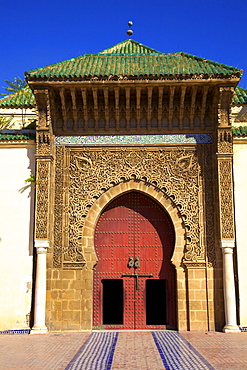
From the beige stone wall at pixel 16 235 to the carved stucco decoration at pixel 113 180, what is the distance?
505mm

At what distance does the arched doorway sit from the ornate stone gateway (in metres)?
0.02

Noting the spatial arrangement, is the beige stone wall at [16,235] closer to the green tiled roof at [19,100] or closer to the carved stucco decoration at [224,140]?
the green tiled roof at [19,100]

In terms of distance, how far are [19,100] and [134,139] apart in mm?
2986

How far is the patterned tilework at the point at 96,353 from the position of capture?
5.14 metres

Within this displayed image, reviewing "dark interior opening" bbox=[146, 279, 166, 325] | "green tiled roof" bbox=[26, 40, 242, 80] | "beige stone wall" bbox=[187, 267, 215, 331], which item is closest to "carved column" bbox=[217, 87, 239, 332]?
"beige stone wall" bbox=[187, 267, 215, 331]

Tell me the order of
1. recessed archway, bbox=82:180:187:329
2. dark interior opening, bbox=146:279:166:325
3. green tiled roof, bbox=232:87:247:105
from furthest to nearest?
dark interior opening, bbox=146:279:166:325, green tiled roof, bbox=232:87:247:105, recessed archway, bbox=82:180:187:329

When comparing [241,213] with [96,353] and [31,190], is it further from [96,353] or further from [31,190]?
[31,190]

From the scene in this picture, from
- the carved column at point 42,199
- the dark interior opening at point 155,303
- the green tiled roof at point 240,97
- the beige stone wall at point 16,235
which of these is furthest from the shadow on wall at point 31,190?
the green tiled roof at point 240,97

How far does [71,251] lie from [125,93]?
2.96 metres

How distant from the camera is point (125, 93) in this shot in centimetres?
816

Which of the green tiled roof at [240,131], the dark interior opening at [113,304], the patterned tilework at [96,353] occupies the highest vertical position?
the green tiled roof at [240,131]

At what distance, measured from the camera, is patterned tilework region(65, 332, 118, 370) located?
514cm

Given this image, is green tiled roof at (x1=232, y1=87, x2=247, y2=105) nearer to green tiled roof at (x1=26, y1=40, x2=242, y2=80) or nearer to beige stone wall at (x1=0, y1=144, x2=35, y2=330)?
green tiled roof at (x1=26, y1=40, x2=242, y2=80)

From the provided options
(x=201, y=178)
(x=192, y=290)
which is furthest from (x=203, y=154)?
(x=192, y=290)
